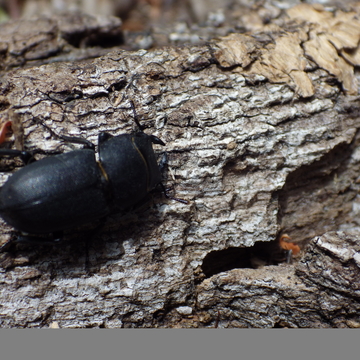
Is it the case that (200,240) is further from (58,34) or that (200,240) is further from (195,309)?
Result: (58,34)

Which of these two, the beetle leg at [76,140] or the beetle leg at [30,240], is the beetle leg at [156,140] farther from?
the beetle leg at [30,240]

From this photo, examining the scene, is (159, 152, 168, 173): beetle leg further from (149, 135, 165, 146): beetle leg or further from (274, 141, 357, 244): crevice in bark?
(274, 141, 357, 244): crevice in bark

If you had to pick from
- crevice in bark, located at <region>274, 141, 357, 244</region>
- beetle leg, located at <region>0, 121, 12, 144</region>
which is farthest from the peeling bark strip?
beetle leg, located at <region>0, 121, 12, 144</region>

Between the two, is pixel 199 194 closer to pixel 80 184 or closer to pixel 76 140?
pixel 80 184

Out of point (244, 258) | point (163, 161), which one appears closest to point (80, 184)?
point (163, 161)

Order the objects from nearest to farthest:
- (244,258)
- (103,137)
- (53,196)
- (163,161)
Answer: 1. (53,196)
2. (103,137)
3. (163,161)
4. (244,258)

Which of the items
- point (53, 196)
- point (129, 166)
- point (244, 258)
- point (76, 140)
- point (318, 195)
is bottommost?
point (244, 258)
